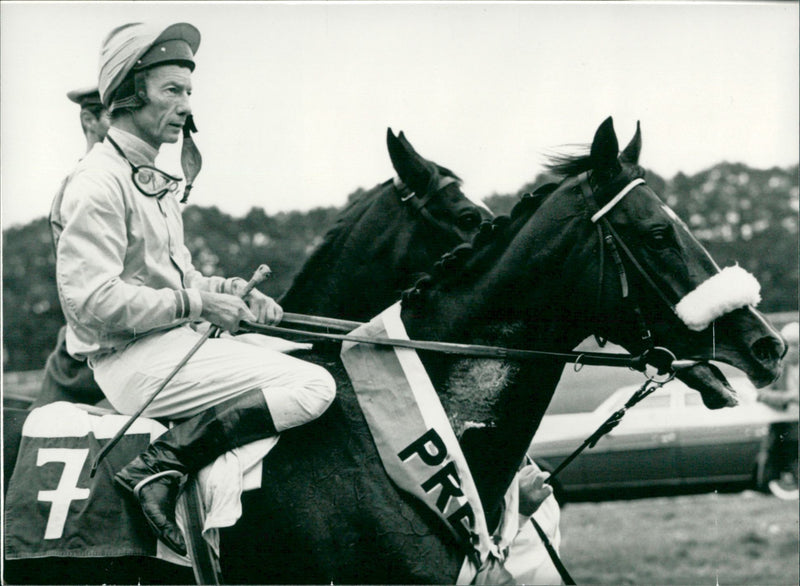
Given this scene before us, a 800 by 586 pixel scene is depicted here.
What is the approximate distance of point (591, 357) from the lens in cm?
377

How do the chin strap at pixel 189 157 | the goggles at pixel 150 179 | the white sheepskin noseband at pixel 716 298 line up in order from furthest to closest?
the chin strap at pixel 189 157
the goggles at pixel 150 179
the white sheepskin noseband at pixel 716 298

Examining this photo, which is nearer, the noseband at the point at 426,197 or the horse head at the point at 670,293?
the horse head at the point at 670,293

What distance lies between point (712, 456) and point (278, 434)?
7.72 metres

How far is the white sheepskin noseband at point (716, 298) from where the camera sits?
353 centimetres

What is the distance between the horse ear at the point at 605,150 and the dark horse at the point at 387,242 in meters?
1.60

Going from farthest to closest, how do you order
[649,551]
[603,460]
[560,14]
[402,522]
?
1. [603,460]
2. [649,551]
3. [560,14]
4. [402,522]

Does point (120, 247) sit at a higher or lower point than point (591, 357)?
higher

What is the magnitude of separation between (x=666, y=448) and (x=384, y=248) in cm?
585

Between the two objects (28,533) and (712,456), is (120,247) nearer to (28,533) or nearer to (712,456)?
(28,533)

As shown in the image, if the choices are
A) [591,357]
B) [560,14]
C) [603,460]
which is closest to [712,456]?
[603,460]

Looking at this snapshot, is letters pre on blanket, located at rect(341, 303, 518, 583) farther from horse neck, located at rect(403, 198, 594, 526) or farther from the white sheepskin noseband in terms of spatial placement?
the white sheepskin noseband

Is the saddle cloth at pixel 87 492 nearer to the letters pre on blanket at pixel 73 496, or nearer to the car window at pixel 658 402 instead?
the letters pre on blanket at pixel 73 496

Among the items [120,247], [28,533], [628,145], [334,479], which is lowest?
[28,533]

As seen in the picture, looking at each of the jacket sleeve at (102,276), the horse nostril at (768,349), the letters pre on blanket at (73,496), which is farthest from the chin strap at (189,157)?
the horse nostril at (768,349)
